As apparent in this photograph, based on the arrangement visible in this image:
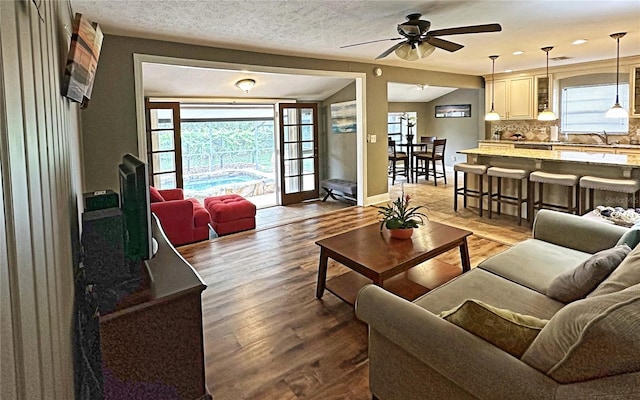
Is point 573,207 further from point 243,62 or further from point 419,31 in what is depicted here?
point 243,62

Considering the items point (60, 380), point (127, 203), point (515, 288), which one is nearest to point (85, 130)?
point (127, 203)

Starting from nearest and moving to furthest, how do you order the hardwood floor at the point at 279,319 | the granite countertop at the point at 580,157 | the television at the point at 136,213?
1. the television at the point at 136,213
2. the hardwood floor at the point at 279,319
3. the granite countertop at the point at 580,157

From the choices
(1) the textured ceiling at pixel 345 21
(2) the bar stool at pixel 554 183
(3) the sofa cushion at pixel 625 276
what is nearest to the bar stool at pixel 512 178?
(2) the bar stool at pixel 554 183

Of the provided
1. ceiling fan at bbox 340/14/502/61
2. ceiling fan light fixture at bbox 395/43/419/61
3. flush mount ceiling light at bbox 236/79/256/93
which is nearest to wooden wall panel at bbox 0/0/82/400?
ceiling fan at bbox 340/14/502/61

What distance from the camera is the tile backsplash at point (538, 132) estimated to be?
6.89 meters

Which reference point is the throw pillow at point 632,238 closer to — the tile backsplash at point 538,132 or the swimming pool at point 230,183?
the tile backsplash at point 538,132

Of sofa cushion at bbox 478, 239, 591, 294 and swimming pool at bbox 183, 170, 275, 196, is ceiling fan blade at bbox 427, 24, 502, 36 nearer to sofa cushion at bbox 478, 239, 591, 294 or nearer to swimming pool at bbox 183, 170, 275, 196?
sofa cushion at bbox 478, 239, 591, 294

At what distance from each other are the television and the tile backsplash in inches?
311

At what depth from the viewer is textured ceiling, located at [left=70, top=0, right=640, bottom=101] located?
3334 millimetres

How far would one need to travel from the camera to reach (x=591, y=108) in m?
7.52

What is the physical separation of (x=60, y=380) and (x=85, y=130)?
3725 mm

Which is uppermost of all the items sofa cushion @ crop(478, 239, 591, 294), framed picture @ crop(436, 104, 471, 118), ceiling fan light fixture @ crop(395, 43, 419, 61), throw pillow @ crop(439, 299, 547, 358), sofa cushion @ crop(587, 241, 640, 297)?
framed picture @ crop(436, 104, 471, 118)

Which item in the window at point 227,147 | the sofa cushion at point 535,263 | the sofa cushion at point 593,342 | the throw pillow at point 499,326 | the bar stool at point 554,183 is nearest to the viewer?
the sofa cushion at point 593,342

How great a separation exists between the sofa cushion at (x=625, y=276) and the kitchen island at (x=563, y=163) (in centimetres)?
321
